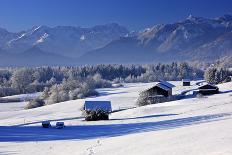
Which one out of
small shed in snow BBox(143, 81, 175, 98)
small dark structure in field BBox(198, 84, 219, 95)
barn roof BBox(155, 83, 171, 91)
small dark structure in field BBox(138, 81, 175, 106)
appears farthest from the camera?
small dark structure in field BBox(198, 84, 219, 95)

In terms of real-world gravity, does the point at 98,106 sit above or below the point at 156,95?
below

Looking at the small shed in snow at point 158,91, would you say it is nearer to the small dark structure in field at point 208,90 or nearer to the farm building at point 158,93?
the farm building at point 158,93

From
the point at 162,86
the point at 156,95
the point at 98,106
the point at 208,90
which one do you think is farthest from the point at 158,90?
the point at 98,106

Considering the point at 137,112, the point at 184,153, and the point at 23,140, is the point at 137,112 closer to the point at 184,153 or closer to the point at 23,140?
the point at 23,140

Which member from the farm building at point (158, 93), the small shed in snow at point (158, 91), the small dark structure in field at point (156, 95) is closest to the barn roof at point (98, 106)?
the small dark structure in field at point (156, 95)

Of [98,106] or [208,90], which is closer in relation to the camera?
[98,106]

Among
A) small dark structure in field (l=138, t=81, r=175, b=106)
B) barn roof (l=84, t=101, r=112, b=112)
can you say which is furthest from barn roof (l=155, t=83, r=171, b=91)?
barn roof (l=84, t=101, r=112, b=112)

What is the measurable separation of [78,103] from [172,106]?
39242mm

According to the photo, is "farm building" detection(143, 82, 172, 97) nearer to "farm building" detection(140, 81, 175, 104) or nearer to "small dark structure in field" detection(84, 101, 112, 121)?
"farm building" detection(140, 81, 175, 104)

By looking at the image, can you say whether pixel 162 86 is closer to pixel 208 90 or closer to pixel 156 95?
pixel 156 95

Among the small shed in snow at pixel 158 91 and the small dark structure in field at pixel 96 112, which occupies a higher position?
the small shed in snow at pixel 158 91

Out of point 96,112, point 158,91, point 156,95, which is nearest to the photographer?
point 96,112

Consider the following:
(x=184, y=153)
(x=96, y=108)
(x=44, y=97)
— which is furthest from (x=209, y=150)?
(x=44, y=97)

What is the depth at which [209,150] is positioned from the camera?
3045cm
